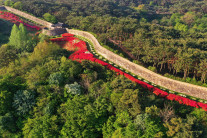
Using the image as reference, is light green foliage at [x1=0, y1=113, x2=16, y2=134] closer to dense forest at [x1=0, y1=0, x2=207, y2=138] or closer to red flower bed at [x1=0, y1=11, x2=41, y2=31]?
dense forest at [x1=0, y1=0, x2=207, y2=138]

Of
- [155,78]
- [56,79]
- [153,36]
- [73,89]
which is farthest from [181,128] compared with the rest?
[153,36]

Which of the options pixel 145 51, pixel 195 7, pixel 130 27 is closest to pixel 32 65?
pixel 145 51

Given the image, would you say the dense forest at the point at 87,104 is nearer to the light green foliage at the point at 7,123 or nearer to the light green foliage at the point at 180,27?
the light green foliage at the point at 7,123

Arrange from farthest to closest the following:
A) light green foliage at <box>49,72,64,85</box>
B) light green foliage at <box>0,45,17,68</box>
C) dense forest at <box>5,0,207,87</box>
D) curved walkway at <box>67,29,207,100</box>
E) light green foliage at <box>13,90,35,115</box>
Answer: light green foliage at <box>0,45,17,68</box> < dense forest at <box>5,0,207,87</box> < curved walkway at <box>67,29,207,100</box> < light green foliage at <box>49,72,64,85</box> < light green foliage at <box>13,90,35,115</box>

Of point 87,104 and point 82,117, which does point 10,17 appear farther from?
point 82,117

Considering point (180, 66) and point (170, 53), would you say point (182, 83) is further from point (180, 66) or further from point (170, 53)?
point (170, 53)

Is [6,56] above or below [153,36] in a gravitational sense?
below

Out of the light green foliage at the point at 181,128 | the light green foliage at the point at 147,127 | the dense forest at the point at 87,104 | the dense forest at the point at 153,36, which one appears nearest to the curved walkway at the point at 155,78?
the dense forest at the point at 153,36

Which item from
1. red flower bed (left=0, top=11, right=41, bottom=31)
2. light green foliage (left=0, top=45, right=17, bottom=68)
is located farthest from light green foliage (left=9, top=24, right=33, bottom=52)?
red flower bed (left=0, top=11, right=41, bottom=31)
